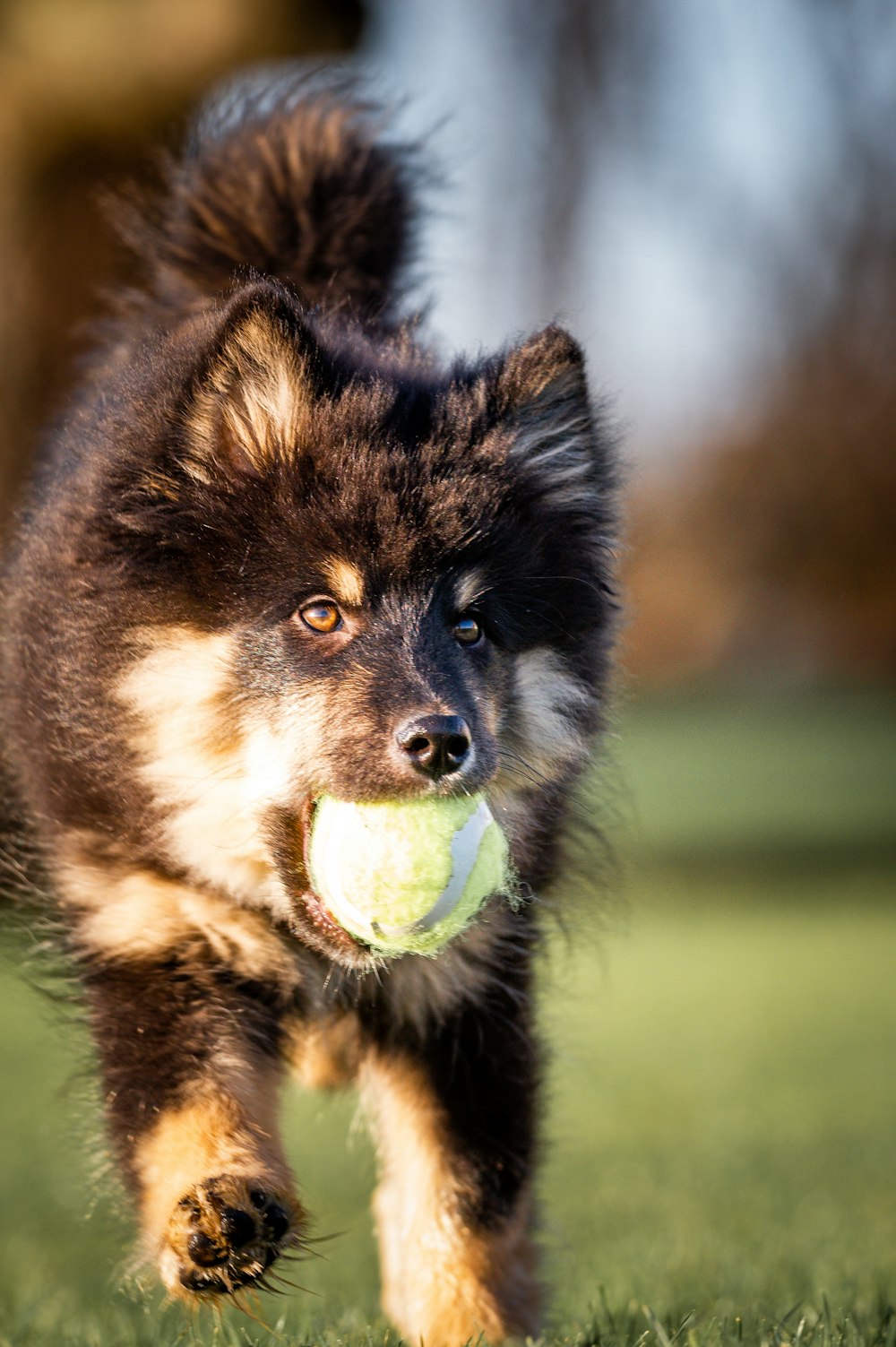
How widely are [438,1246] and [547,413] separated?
81.6 inches

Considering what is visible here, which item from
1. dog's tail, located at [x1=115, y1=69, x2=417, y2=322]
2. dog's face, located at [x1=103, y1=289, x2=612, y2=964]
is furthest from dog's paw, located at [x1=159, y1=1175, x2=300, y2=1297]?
dog's tail, located at [x1=115, y1=69, x2=417, y2=322]

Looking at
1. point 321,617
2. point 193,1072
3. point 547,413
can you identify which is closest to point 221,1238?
point 193,1072

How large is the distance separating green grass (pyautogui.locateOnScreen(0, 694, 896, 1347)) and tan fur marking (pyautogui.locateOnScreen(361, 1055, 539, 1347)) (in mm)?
157

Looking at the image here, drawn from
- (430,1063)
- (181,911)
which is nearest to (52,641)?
(181,911)

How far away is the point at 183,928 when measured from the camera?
134 inches

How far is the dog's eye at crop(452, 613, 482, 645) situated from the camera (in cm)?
335

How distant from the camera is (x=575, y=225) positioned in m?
19.1

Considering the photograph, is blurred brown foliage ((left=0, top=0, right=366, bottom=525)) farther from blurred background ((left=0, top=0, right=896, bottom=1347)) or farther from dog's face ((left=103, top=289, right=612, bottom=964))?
dog's face ((left=103, top=289, right=612, bottom=964))

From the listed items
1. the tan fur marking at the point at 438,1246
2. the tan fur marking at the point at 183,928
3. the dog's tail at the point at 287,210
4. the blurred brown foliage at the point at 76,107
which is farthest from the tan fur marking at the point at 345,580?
the blurred brown foliage at the point at 76,107

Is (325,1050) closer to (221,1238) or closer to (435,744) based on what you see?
(221,1238)

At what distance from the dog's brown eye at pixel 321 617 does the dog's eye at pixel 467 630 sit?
0.27 meters

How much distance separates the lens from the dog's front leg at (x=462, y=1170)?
365 cm

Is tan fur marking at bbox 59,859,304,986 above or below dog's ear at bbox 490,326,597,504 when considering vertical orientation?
below

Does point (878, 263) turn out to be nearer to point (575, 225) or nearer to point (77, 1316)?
point (575, 225)
